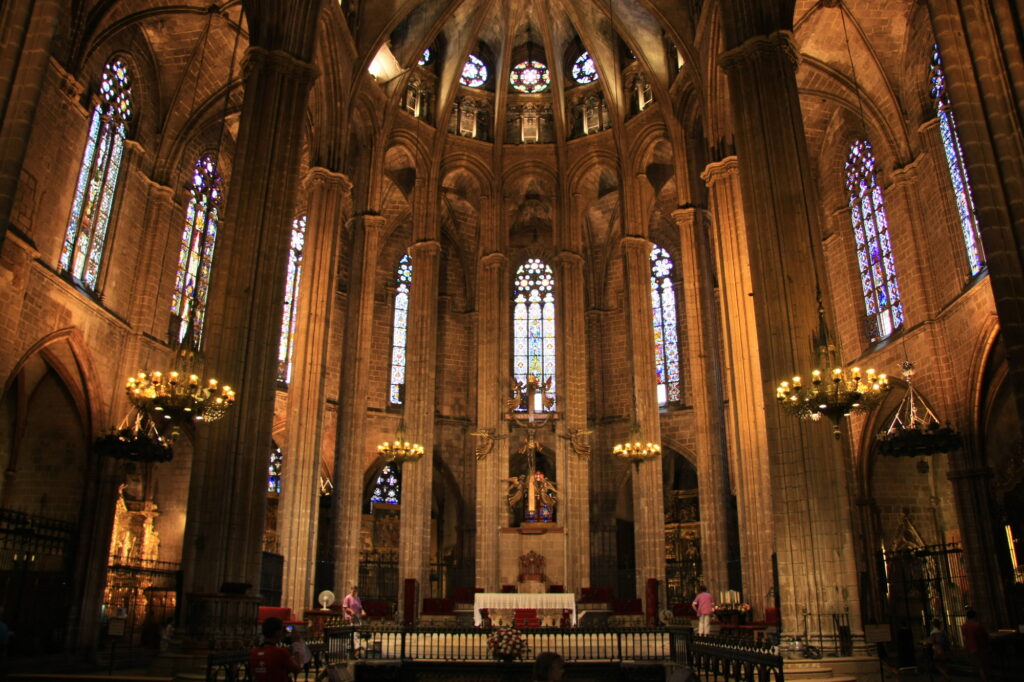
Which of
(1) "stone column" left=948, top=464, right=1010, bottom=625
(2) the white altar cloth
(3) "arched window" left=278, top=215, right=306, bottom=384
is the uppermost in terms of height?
(3) "arched window" left=278, top=215, right=306, bottom=384

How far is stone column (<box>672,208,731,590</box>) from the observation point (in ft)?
70.6

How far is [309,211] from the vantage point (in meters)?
23.0

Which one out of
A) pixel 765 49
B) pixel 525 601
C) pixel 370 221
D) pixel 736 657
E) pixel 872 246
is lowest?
pixel 736 657

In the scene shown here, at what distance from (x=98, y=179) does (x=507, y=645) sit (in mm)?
16073

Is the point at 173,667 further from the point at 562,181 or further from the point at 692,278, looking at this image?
the point at 562,181

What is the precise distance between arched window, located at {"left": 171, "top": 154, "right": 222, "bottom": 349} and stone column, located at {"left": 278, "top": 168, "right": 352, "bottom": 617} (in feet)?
12.8

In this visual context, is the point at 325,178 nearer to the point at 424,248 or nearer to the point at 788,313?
the point at 424,248

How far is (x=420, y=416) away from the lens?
24812 millimetres

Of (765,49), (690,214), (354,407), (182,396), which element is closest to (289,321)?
(354,407)

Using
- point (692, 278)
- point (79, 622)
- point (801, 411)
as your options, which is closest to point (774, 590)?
point (801, 411)

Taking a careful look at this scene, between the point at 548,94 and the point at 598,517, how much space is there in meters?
15.4

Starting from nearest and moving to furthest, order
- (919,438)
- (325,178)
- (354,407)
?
(919,438), (325,178), (354,407)

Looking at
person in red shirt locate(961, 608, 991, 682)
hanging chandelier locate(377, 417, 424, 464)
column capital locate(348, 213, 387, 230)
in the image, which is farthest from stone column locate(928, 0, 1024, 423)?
column capital locate(348, 213, 387, 230)

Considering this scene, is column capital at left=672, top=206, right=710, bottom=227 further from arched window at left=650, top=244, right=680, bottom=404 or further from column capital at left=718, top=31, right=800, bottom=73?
column capital at left=718, top=31, right=800, bottom=73
